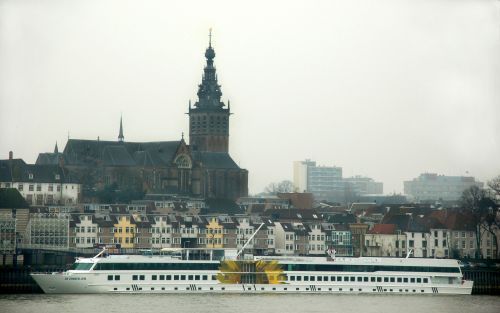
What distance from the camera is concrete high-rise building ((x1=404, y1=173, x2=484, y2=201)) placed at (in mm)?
129012

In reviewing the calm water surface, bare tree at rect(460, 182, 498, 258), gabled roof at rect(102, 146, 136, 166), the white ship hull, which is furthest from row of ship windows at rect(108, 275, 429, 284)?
gabled roof at rect(102, 146, 136, 166)

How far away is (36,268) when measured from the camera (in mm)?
89938

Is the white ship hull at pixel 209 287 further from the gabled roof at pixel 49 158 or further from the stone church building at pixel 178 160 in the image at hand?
the gabled roof at pixel 49 158

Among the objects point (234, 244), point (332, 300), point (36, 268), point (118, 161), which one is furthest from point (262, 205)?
point (332, 300)

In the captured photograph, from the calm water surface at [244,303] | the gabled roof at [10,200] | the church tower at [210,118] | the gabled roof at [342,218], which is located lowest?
the calm water surface at [244,303]

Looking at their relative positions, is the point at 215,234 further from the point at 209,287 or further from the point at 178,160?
the point at 178,160

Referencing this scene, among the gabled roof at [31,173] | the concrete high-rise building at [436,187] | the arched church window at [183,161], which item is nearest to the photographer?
the concrete high-rise building at [436,187]

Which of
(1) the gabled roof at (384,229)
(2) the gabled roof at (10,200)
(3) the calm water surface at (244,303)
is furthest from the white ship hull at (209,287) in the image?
(2) the gabled roof at (10,200)

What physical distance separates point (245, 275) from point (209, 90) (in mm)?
85538

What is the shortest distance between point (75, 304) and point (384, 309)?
1553cm

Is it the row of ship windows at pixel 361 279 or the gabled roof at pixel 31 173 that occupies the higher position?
the gabled roof at pixel 31 173

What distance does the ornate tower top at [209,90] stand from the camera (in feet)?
547

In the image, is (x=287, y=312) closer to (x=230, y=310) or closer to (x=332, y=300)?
(x=230, y=310)

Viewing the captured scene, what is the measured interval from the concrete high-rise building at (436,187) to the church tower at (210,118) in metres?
21.9
